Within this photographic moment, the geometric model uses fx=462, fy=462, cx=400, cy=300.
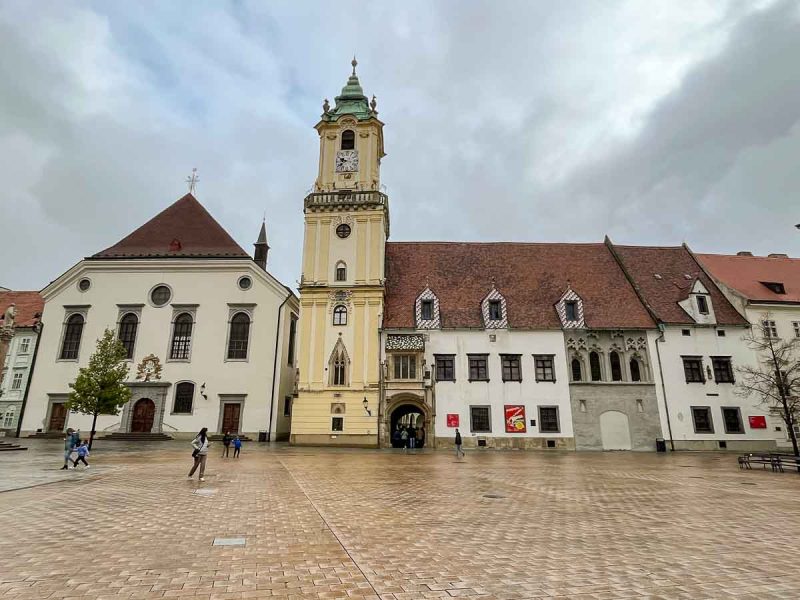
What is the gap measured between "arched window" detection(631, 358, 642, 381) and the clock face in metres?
26.5

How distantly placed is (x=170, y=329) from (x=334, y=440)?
16014 mm

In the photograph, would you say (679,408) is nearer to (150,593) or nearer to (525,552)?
(525,552)

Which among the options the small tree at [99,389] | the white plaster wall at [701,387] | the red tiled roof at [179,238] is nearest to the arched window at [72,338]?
the red tiled roof at [179,238]

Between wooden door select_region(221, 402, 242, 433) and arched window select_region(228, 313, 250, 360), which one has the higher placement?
arched window select_region(228, 313, 250, 360)

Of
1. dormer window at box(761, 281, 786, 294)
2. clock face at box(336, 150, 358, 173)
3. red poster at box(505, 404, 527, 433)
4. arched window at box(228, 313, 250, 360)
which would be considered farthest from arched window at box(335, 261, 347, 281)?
dormer window at box(761, 281, 786, 294)

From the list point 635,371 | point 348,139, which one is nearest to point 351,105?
point 348,139

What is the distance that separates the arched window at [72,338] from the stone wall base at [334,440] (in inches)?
768

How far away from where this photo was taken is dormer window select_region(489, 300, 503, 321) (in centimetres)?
3500

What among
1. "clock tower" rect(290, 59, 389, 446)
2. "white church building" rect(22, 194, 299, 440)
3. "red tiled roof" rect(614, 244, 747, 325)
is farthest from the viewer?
"white church building" rect(22, 194, 299, 440)

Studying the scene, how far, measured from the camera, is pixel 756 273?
37562mm

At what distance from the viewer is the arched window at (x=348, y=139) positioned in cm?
4025

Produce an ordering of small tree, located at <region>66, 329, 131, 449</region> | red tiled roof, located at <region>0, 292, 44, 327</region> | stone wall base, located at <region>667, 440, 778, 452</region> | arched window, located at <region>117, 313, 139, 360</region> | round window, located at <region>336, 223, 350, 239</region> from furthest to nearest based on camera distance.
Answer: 1. red tiled roof, located at <region>0, 292, 44, 327</region>
2. round window, located at <region>336, 223, 350, 239</region>
3. arched window, located at <region>117, 313, 139, 360</region>
4. stone wall base, located at <region>667, 440, 778, 452</region>
5. small tree, located at <region>66, 329, 131, 449</region>

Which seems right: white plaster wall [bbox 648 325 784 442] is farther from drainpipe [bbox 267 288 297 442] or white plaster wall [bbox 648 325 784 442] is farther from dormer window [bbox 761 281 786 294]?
drainpipe [bbox 267 288 297 442]

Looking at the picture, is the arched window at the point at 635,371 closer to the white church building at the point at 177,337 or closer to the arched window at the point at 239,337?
the white church building at the point at 177,337
